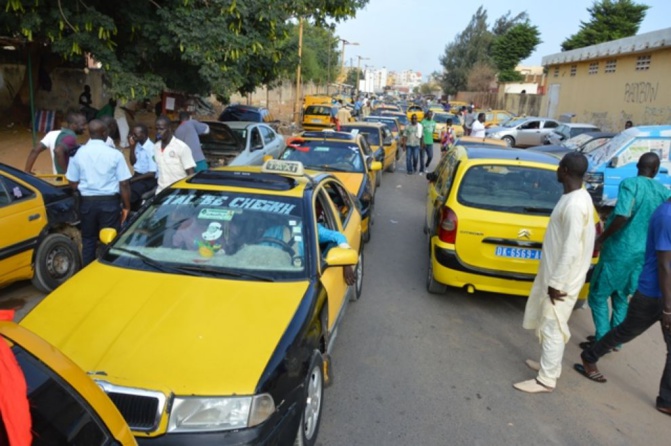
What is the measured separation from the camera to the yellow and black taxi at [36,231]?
16.7 ft

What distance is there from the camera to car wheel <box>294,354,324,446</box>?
291 cm

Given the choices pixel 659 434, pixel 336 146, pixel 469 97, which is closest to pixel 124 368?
pixel 659 434

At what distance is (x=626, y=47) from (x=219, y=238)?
24940mm

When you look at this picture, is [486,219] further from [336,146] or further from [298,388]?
[336,146]

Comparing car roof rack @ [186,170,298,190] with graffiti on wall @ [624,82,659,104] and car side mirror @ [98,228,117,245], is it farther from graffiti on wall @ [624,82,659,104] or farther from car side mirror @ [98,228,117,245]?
graffiti on wall @ [624,82,659,104]

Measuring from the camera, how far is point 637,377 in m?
4.49

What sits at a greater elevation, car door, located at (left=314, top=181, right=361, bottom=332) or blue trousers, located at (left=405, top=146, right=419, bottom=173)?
car door, located at (left=314, top=181, right=361, bottom=332)

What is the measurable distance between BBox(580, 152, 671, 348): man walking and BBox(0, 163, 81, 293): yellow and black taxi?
18.0ft

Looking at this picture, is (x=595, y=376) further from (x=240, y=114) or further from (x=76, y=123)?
(x=240, y=114)

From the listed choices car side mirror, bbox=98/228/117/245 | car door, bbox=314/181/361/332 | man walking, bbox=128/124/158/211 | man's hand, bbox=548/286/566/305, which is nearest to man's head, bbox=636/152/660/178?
man's hand, bbox=548/286/566/305

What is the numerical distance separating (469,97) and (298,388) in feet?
205

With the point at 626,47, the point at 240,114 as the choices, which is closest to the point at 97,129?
the point at 240,114

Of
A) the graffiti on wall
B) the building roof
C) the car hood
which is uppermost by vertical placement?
the building roof

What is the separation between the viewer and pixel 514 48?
57.1 m
